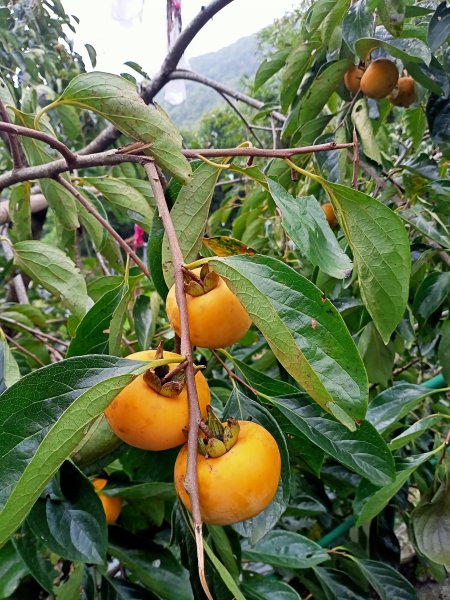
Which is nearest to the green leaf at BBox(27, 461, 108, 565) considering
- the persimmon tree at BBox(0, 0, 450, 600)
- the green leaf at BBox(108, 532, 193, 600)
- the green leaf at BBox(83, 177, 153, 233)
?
the persimmon tree at BBox(0, 0, 450, 600)

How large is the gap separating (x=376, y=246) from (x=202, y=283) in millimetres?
161

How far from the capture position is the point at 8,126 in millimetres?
514

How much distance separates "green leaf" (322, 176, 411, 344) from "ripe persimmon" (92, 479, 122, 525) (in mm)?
517

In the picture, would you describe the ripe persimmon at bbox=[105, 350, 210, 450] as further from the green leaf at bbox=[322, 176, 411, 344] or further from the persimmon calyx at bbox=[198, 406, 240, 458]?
the green leaf at bbox=[322, 176, 411, 344]

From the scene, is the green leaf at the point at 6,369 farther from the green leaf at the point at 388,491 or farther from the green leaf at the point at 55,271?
the green leaf at the point at 388,491

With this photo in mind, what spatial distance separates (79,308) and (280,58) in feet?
2.63

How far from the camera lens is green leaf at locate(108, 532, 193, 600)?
721 mm

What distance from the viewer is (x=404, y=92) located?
3.80 feet

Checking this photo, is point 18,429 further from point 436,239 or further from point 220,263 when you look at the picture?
point 436,239

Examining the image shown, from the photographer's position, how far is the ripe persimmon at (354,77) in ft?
3.39

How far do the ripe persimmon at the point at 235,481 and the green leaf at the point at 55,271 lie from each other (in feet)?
1.43

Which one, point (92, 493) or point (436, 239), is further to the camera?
point (436, 239)

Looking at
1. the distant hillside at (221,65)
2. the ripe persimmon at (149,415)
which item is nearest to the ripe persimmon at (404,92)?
the ripe persimmon at (149,415)

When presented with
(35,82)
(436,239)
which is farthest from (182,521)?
(35,82)
